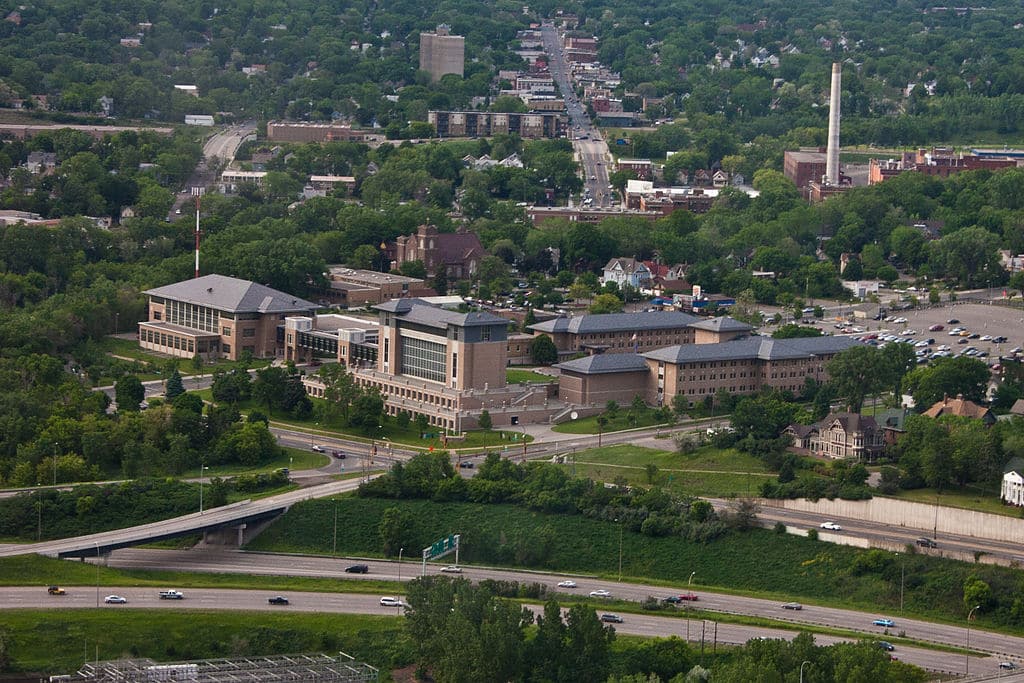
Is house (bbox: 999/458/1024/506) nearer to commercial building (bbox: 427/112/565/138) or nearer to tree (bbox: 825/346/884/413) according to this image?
tree (bbox: 825/346/884/413)

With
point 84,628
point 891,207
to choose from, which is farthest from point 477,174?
point 84,628

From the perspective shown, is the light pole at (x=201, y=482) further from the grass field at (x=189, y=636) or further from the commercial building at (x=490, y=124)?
the commercial building at (x=490, y=124)

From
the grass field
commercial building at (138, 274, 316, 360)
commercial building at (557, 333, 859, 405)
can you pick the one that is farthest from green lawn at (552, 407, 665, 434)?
the grass field

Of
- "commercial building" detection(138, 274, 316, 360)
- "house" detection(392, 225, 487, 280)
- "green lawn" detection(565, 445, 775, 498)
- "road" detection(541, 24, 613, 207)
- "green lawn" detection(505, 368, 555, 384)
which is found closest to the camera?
"green lawn" detection(565, 445, 775, 498)

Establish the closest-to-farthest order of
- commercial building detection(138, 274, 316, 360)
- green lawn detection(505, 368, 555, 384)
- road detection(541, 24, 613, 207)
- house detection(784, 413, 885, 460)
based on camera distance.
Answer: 1. house detection(784, 413, 885, 460)
2. green lawn detection(505, 368, 555, 384)
3. commercial building detection(138, 274, 316, 360)
4. road detection(541, 24, 613, 207)

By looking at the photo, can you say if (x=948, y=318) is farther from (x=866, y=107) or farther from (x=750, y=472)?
(x=866, y=107)
